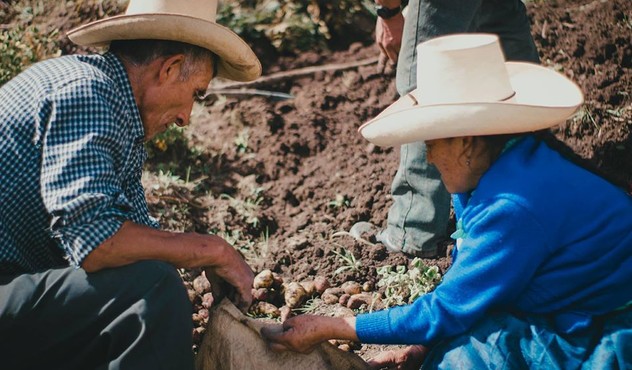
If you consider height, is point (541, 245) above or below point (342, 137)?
above

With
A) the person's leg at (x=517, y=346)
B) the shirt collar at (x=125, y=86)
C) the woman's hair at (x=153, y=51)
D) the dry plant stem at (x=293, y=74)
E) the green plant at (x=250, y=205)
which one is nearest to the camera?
the person's leg at (x=517, y=346)

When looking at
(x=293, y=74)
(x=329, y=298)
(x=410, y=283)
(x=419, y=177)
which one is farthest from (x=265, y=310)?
(x=293, y=74)

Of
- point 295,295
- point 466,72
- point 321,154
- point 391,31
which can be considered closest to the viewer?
point 466,72

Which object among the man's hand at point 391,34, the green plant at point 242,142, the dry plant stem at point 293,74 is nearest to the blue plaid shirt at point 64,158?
the man's hand at point 391,34

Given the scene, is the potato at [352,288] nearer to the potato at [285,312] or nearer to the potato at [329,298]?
the potato at [329,298]

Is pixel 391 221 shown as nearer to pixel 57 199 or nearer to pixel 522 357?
pixel 522 357

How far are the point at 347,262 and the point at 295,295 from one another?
43 cm

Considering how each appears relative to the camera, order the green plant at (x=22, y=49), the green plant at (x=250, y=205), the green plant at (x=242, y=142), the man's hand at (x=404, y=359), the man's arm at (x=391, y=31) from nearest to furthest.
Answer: the man's hand at (x=404, y=359) < the man's arm at (x=391, y=31) < the green plant at (x=250, y=205) < the green plant at (x=22, y=49) < the green plant at (x=242, y=142)

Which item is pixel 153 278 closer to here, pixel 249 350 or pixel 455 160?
pixel 249 350

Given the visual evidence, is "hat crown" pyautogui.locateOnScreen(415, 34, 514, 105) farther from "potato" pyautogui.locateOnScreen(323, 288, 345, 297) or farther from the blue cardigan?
"potato" pyautogui.locateOnScreen(323, 288, 345, 297)

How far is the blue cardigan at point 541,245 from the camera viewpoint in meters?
2.44

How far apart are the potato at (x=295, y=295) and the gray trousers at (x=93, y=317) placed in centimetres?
106

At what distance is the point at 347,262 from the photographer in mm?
3990

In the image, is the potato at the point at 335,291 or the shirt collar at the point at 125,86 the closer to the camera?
the shirt collar at the point at 125,86
